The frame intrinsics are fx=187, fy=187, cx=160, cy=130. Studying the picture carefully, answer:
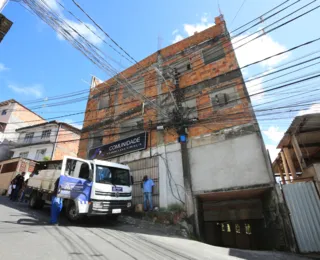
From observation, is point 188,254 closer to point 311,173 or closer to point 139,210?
point 139,210

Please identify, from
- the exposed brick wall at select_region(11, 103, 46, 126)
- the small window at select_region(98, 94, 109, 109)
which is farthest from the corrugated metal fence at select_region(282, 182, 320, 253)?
the exposed brick wall at select_region(11, 103, 46, 126)

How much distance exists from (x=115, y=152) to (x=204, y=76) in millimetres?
7923

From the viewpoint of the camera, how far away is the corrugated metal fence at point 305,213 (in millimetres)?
6406

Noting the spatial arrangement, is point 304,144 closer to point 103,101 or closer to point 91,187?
point 91,187

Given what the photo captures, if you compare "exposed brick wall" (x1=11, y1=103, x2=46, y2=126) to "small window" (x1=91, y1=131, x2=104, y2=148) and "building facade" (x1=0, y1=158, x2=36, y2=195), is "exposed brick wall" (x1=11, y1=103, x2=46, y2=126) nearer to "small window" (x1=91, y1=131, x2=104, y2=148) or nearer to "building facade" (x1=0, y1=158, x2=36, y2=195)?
"building facade" (x1=0, y1=158, x2=36, y2=195)

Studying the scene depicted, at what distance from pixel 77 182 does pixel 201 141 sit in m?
6.32

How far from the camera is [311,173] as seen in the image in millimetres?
7496

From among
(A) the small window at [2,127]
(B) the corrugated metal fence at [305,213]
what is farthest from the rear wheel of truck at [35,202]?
(A) the small window at [2,127]

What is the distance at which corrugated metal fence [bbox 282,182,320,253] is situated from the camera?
6406 mm

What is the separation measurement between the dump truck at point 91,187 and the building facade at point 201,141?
258 centimetres

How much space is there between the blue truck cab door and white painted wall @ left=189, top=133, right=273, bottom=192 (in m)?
5.07

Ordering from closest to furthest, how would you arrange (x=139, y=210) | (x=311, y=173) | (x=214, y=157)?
(x=311, y=173) → (x=214, y=157) → (x=139, y=210)

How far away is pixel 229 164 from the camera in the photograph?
886 centimetres

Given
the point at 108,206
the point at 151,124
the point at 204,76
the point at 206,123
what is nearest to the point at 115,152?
the point at 151,124
